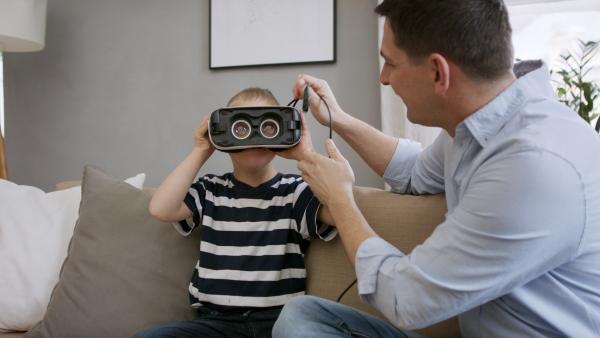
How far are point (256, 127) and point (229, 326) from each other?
0.48 m

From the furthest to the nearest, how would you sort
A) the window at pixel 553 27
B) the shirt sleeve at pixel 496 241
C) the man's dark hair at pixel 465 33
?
the window at pixel 553 27, the man's dark hair at pixel 465 33, the shirt sleeve at pixel 496 241

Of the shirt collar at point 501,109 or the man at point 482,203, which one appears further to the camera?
the shirt collar at point 501,109

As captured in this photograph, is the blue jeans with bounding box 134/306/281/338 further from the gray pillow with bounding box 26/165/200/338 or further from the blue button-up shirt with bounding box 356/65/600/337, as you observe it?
the blue button-up shirt with bounding box 356/65/600/337

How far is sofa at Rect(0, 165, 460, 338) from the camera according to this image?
1.25 m

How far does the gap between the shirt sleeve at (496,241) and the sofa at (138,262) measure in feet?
1.47

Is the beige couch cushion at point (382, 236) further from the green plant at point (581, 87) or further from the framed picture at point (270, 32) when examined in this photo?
the framed picture at point (270, 32)

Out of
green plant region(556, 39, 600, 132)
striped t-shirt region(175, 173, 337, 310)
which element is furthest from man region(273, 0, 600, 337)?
green plant region(556, 39, 600, 132)

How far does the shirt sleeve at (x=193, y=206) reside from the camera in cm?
132

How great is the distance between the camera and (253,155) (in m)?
1.27

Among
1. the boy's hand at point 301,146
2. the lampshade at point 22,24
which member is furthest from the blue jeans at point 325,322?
the lampshade at point 22,24

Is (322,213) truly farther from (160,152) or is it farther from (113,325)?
(160,152)

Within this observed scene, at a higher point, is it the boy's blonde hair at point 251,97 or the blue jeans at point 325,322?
the boy's blonde hair at point 251,97

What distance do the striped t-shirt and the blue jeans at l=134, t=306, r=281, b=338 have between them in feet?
0.08

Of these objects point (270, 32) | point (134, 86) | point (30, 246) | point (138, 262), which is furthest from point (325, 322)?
point (134, 86)
